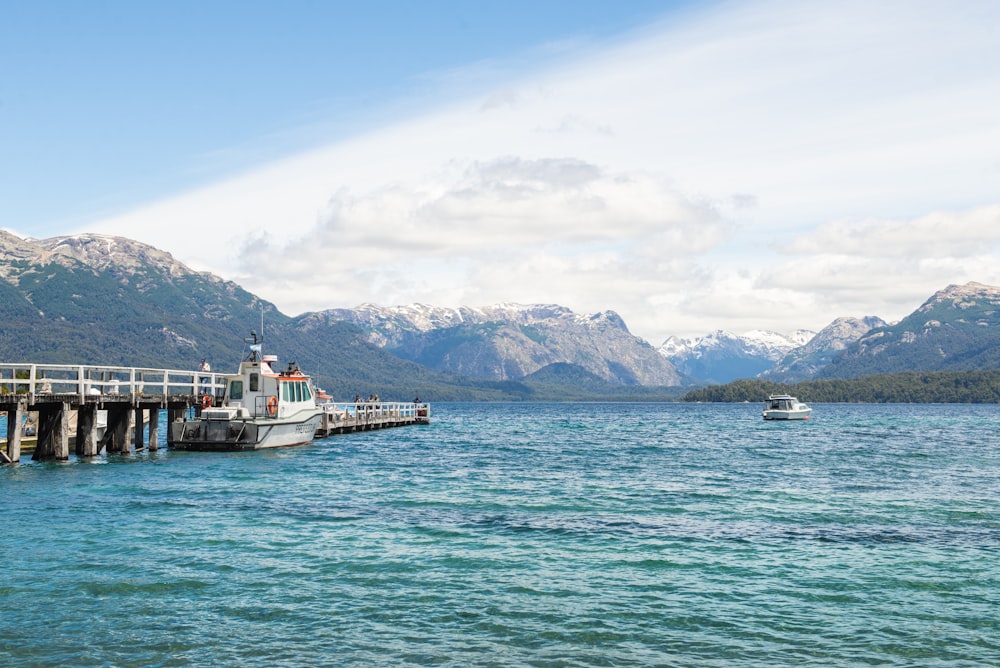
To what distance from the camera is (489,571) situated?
2291cm

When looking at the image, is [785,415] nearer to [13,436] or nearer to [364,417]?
[364,417]

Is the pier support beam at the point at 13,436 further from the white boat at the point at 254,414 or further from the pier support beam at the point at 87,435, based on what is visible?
the white boat at the point at 254,414

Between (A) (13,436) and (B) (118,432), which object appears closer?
(A) (13,436)

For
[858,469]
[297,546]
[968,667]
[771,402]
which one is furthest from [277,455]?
[771,402]

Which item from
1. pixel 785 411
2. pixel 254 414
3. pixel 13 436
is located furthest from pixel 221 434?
pixel 785 411

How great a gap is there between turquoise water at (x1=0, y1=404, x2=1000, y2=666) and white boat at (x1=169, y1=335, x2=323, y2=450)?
Answer: 1028 cm

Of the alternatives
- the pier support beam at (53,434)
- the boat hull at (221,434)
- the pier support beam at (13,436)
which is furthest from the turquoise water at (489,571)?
the boat hull at (221,434)

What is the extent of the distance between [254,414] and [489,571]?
1501 inches

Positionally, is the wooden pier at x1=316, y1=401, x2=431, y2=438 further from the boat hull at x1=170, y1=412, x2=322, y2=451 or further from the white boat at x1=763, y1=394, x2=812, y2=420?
the white boat at x1=763, y1=394, x2=812, y2=420

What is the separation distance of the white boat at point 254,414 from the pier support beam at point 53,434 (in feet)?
27.9

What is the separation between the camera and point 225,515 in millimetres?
31172

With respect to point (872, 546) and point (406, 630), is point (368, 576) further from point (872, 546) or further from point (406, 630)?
point (872, 546)

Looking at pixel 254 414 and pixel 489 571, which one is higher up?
pixel 254 414

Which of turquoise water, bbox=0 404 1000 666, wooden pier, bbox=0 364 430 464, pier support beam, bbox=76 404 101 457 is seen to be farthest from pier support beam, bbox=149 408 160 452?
turquoise water, bbox=0 404 1000 666
